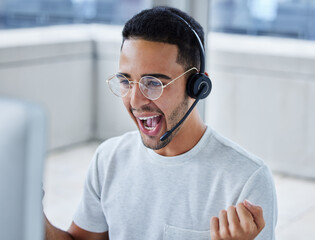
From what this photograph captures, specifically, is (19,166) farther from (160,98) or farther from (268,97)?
(268,97)

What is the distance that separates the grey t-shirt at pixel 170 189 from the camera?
3.78 ft

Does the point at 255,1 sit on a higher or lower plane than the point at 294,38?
higher

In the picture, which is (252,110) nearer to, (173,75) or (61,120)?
(61,120)

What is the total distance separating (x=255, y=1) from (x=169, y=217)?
259cm

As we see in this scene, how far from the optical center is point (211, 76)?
365cm

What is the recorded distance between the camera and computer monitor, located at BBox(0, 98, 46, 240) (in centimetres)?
47

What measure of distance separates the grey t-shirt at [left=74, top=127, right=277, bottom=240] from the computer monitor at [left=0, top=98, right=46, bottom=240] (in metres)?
0.71

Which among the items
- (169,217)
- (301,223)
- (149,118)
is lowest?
(301,223)

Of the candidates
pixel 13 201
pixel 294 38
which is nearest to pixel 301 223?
pixel 294 38

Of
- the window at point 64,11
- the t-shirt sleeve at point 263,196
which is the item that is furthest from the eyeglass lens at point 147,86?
the window at point 64,11

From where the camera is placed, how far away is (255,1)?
3.54 metres

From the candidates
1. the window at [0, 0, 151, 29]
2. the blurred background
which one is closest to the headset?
the blurred background

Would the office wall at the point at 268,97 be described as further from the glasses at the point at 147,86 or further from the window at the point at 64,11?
the glasses at the point at 147,86

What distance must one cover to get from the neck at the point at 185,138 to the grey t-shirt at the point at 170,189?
0.02m
